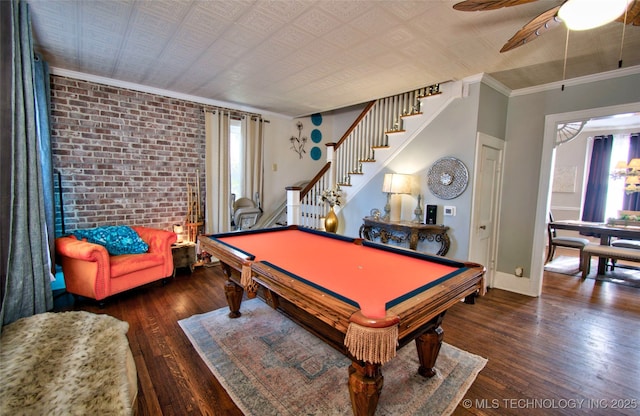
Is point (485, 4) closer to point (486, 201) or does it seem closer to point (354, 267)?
point (354, 267)

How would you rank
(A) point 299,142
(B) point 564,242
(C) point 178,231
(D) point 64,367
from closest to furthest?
(D) point 64,367 → (C) point 178,231 → (B) point 564,242 → (A) point 299,142

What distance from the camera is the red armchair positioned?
8.93 ft

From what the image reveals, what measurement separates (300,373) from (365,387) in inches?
31.0

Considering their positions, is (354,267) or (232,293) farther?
(232,293)

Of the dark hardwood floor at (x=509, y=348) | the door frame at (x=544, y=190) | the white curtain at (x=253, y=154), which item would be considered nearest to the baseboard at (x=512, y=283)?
the door frame at (x=544, y=190)

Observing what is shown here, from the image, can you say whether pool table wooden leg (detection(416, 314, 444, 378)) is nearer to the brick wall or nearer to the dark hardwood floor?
the dark hardwood floor

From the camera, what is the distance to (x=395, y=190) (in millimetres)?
3426

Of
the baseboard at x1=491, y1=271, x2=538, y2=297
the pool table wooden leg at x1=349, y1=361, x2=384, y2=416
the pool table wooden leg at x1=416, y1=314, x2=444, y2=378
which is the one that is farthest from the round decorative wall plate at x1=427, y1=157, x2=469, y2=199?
the pool table wooden leg at x1=349, y1=361, x2=384, y2=416

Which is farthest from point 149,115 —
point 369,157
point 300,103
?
point 369,157

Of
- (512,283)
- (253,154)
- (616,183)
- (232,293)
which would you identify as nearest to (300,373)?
(232,293)

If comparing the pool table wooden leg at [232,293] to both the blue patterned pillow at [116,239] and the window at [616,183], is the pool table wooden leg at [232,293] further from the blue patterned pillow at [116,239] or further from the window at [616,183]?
the window at [616,183]

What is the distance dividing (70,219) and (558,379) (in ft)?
16.6

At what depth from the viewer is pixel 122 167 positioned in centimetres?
367

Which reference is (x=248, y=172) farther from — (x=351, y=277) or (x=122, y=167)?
(x=351, y=277)
